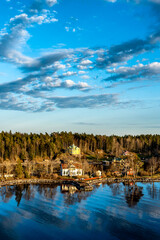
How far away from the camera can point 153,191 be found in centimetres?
5916

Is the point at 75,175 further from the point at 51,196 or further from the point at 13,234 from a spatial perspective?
the point at 13,234

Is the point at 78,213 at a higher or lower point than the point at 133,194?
lower

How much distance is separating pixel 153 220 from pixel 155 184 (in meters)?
32.8

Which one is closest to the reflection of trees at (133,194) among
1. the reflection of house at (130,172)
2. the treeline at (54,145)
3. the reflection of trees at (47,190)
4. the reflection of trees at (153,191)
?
the reflection of trees at (153,191)

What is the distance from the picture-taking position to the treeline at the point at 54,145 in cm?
10469

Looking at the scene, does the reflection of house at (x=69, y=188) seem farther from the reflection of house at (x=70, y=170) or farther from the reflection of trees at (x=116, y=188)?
the reflection of house at (x=70, y=170)

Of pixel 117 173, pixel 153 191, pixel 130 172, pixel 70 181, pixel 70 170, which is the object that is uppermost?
pixel 70 170

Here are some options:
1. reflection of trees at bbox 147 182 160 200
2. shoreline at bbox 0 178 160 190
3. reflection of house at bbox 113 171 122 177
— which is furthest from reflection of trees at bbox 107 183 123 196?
reflection of house at bbox 113 171 122 177

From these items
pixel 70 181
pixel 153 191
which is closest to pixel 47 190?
pixel 70 181

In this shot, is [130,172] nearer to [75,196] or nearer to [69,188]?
[69,188]

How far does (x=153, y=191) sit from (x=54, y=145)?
69869 mm

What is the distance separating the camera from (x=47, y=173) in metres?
76.1

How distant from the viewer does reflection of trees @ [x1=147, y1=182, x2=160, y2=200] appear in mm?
53678

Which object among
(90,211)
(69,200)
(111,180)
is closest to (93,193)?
(69,200)
